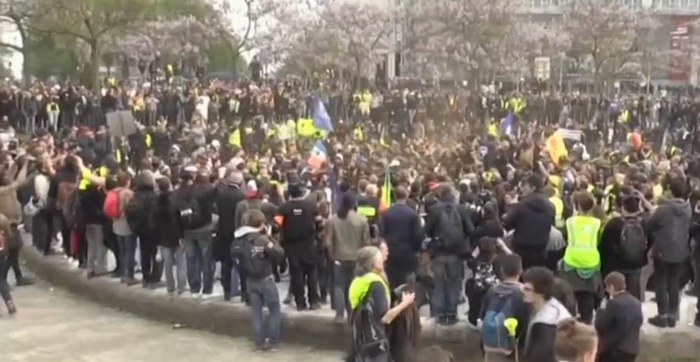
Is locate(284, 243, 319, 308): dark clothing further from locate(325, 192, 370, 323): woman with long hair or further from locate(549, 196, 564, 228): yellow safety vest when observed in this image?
locate(549, 196, 564, 228): yellow safety vest

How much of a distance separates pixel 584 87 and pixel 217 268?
53082 millimetres

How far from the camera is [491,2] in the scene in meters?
50.9

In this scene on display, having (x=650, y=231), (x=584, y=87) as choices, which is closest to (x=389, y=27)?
(x=584, y=87)

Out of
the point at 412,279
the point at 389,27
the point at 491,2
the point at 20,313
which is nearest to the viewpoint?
the point at 412,279

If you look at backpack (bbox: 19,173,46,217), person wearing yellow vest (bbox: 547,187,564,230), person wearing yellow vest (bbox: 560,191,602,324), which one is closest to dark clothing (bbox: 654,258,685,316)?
person wearing yellow vest (bbox: 560,191,602,324)

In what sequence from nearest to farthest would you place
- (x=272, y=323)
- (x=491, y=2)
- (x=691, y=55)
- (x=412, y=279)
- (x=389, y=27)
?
(x=412, y=279), (x=272, y=323), (x=491, y=2), (x=389, y=27), (x=691, y=55)

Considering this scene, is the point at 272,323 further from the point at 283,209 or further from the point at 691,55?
the point at 691,55

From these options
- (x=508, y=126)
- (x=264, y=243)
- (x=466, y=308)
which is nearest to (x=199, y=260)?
(x=264, y=243)

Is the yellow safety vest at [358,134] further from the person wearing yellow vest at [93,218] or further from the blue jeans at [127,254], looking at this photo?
the blue jeans at [127,254]

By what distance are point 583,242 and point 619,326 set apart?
9.80ft

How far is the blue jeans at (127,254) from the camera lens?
15766 millimetres

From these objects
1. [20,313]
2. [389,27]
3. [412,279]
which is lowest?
[20,313]

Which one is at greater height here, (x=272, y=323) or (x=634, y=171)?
(x=634, y=171)

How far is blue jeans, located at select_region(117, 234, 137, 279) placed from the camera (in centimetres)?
1577
